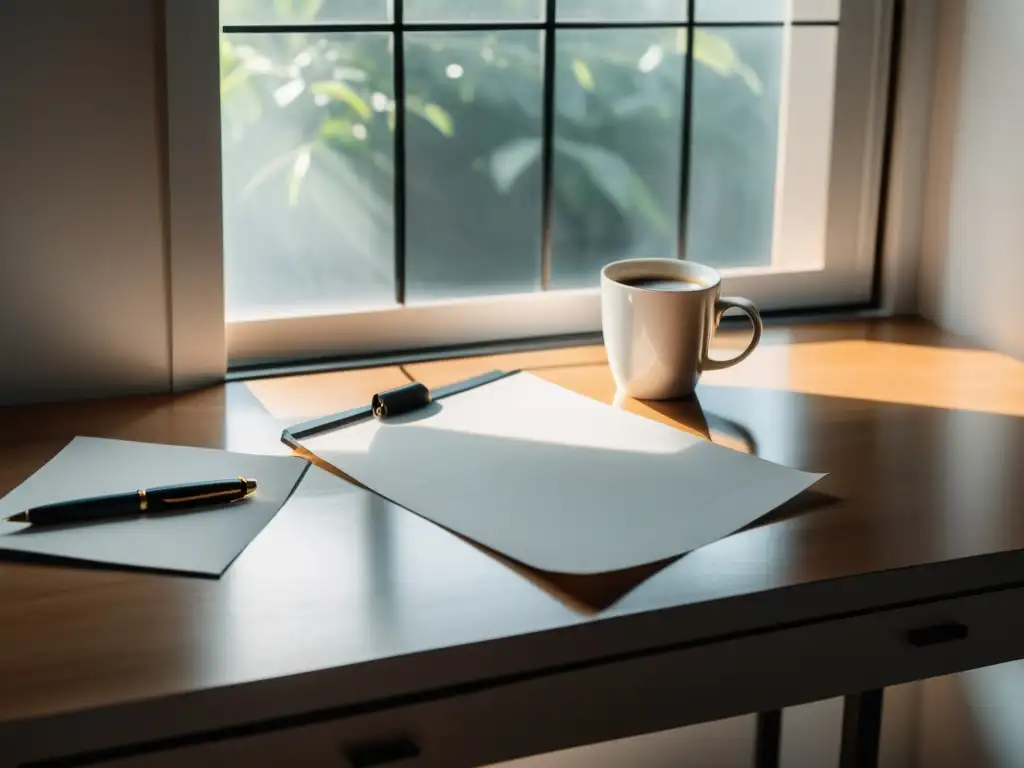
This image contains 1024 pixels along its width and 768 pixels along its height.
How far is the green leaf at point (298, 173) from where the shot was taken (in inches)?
55.1

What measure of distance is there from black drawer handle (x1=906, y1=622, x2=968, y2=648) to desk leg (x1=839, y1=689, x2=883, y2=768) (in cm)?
30

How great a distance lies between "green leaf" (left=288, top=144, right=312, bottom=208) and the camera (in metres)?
1.40

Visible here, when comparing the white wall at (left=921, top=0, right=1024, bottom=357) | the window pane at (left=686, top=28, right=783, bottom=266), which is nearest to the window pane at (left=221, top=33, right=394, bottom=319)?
the window pane at (left=686, top=28, right=783, bottom=266)

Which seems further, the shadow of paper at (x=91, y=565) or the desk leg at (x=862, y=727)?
the desk leg at (x=862, y=727)

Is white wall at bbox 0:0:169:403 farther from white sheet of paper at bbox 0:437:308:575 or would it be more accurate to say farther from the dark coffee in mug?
the dark coffee in mug

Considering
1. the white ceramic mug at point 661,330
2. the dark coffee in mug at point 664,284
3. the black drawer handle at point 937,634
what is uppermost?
the dark coffee in mug at point 664,284

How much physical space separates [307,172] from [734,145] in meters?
0.53

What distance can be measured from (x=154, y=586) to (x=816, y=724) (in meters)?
0.99

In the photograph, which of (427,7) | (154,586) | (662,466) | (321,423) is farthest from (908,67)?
(154,586)

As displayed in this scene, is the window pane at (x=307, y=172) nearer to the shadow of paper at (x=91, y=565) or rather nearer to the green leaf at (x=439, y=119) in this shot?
the green leaf at (x=439, y=119)

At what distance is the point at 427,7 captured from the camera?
1.41m

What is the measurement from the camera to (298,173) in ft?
4.60

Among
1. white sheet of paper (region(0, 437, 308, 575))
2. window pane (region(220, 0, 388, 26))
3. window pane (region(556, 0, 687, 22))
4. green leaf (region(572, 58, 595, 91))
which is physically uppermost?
window pane (region(556, 0, 687, 22))

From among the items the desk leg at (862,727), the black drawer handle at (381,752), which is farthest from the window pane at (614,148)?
the black drawer handle at (381,752)
